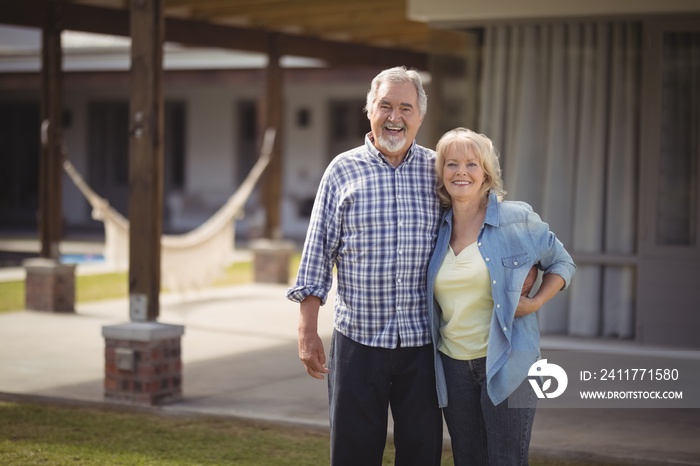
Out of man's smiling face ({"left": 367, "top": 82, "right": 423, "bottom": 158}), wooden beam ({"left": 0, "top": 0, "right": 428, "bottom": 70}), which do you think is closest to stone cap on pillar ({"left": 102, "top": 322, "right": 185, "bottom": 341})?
man's smiling face ({"left": 367, "top": 82, "right": 423, "bottom": 158})

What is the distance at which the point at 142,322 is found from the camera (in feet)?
18.4

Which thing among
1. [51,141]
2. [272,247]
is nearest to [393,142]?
[51,141]

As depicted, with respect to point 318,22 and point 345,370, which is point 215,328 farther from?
point 345,370

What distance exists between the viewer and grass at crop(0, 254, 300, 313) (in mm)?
9696

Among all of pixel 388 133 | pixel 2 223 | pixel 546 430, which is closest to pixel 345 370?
pixel 388 133

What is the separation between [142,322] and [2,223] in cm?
1566

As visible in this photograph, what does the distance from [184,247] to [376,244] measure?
19.7 ft

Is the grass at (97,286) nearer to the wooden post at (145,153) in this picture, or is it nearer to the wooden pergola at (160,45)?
the wooden pergola at (160,45)

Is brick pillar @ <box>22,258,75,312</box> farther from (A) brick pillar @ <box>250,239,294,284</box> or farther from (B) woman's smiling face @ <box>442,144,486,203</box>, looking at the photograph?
(B) woman's smiling face @ <box>442,144,486,203</box>

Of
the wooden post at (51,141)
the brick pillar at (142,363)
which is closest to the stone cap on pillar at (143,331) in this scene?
the brick pillar at (142,363)

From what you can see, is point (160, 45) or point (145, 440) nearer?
point (145, 440)

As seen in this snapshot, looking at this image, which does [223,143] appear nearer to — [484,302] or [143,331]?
[143,331]

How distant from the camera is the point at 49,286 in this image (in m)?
8.83

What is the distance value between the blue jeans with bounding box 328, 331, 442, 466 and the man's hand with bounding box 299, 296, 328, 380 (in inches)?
2.6
